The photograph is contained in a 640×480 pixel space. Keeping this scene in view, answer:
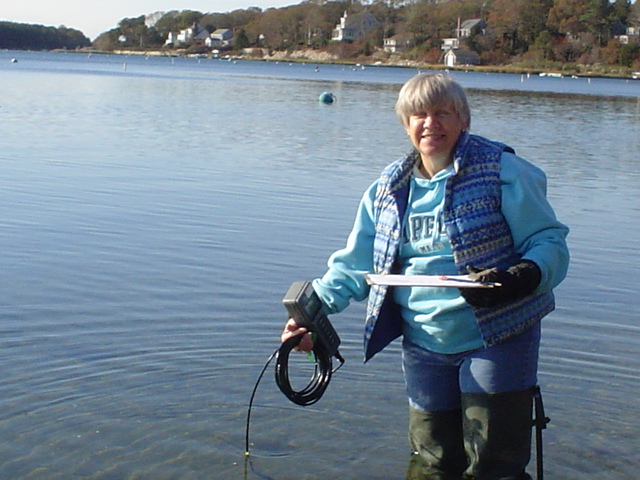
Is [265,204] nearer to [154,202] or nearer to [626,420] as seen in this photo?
[154,202]

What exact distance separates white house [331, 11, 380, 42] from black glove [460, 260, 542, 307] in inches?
7524

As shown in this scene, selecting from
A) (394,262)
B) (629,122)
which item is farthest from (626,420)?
(629,122)

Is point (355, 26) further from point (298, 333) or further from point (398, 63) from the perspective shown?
point (298, 333)

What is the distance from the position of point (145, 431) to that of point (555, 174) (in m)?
13.1

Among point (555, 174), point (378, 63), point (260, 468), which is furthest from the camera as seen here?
point (378, 63)

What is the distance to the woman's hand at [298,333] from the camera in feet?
13.3

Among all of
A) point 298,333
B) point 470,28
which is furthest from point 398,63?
point 298,333

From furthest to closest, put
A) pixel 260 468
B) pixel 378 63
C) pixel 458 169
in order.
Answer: pixel 378 63 → pixel 260 468 → pixel 458 169

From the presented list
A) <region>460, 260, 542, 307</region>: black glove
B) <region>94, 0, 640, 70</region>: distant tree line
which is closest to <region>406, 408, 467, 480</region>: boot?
<region>460, 260, 542, 307</region>: black glove

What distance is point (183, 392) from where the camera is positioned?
6023 mm

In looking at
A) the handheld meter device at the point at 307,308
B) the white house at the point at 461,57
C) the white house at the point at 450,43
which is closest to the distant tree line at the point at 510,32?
the white house at the point at 450,43

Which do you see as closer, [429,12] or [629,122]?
[629,122]

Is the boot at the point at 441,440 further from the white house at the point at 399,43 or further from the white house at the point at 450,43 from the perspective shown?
the white house at the point at 399,43

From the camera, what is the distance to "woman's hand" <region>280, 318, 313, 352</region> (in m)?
4.05
